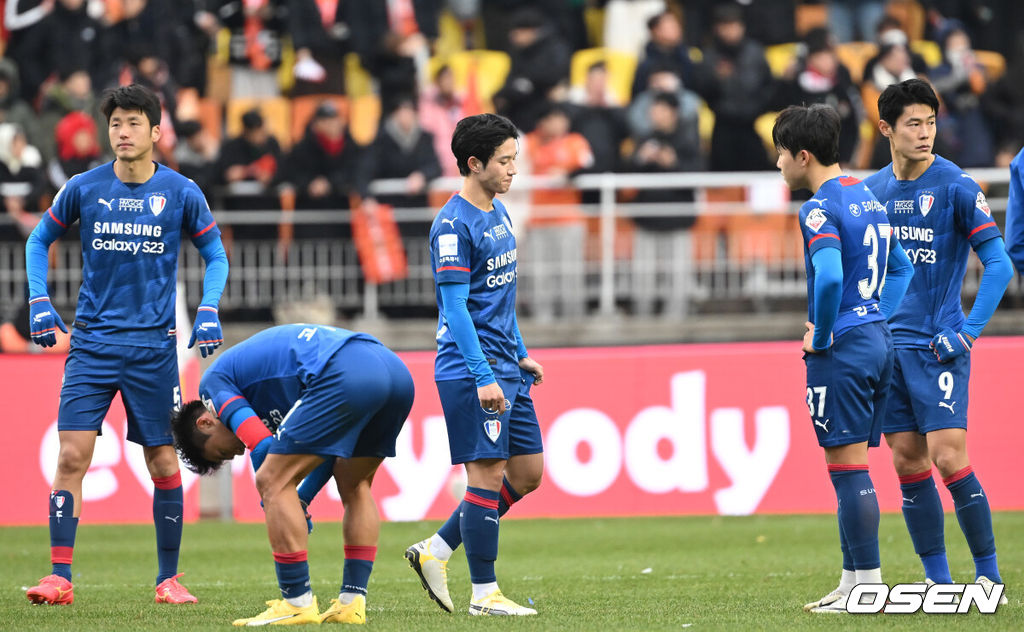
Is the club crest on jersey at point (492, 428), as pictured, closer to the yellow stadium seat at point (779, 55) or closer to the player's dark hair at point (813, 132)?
the player's dark hair at point (813, 132)

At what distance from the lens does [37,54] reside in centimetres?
1747

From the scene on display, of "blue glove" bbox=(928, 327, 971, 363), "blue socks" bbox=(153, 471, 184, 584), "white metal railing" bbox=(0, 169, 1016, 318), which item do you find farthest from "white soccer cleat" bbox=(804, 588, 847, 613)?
"white metal railing" bbox=(0, 169, 1016, 318)

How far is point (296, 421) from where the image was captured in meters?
6.76

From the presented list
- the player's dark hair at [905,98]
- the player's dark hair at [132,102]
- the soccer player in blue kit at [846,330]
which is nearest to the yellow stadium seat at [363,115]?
the player's dark hair at [132,102]

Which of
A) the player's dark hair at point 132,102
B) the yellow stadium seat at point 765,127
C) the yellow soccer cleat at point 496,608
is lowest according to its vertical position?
the yellow soccer cleat at point 496,608

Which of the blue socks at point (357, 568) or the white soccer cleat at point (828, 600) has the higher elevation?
the blue socks at point (357, 568)

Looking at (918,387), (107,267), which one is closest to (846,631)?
(918,387)

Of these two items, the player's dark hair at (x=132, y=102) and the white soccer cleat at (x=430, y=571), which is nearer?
the white soccer cleat at (x=430, y=571)

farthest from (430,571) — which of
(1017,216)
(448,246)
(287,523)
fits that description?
(1017,216)

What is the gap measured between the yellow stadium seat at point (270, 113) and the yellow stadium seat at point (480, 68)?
1.75 metres

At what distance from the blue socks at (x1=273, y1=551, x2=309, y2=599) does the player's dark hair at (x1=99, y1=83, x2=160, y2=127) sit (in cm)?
282

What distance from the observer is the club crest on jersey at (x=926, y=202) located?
7.70 metres

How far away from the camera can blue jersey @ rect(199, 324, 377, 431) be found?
22.3 feet

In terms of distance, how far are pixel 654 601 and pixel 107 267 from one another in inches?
137
